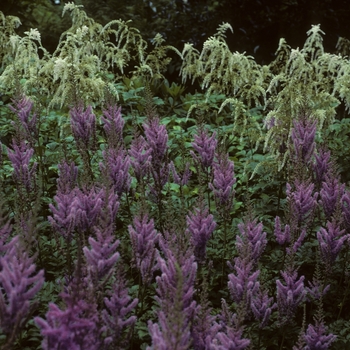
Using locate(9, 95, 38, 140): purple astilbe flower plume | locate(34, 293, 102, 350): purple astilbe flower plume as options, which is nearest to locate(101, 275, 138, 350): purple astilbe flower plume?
locate(34, 293, 102, 350): purple astilbe flower plume

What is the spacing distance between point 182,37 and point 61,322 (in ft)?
34.2

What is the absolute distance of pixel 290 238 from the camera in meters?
4.23

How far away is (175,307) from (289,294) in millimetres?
1387

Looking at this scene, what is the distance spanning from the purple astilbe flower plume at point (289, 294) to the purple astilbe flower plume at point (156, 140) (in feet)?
4.47

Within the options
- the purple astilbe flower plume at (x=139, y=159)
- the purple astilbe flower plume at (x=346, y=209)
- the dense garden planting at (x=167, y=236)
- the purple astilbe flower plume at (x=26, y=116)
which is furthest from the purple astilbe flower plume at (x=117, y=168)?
the purple astilbe flower plume at (x=346, y=209)

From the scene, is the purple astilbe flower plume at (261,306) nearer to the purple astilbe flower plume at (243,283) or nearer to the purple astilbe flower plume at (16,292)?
the purple astilbe flower plume at (243,283)

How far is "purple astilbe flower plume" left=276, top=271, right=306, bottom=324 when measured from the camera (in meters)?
3.61

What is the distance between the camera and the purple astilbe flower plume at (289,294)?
11.8 ft

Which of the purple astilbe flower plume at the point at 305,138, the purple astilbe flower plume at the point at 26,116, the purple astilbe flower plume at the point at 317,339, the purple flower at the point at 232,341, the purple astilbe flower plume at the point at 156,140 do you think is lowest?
the purple astilbe flower plume at the point at 317,339

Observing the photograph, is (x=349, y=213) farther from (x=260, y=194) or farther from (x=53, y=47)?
(x=53, y=47)

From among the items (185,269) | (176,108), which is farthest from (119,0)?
(185,269)

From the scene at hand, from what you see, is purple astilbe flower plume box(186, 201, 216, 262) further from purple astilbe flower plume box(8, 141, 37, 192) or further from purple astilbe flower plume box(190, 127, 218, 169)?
purple astilbe flower plume box(8, 141, 37, 192)

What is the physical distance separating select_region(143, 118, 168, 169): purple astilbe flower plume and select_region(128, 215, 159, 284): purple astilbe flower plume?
1.02 metres

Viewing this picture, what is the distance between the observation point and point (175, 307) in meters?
2.42
